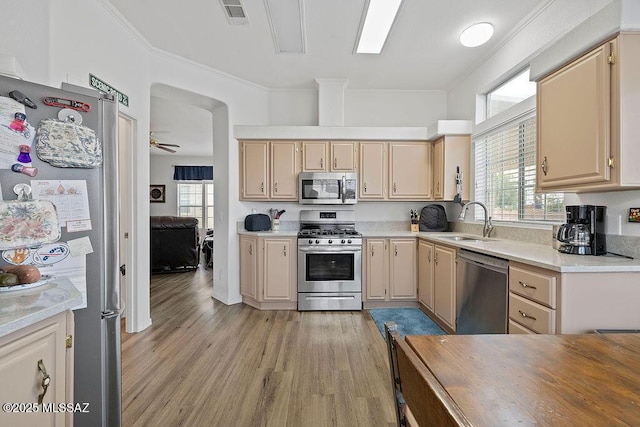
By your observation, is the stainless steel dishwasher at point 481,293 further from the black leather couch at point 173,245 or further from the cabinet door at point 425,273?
the black leather couch at point 173,245

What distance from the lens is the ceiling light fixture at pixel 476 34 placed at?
2.69 metres

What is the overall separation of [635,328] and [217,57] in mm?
4004

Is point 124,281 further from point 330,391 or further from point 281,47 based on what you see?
point 281,47

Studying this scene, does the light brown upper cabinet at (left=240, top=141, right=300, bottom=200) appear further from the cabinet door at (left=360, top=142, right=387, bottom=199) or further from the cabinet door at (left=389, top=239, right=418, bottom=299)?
the cabinet door at (left=389, top=239, right=418, bottom=299)

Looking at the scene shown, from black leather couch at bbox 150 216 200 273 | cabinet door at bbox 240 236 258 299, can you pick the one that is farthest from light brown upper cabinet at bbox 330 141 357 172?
black leather couch at bbox 150 216 200 273

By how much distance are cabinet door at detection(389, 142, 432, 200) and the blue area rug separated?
1.46 meters

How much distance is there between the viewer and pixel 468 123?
11.8ft

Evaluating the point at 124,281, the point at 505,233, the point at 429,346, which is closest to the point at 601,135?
the point at 505,233

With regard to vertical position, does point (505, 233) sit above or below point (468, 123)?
below

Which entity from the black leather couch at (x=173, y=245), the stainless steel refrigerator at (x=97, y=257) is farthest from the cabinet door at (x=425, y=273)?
the black leather couch at (x=173, y=245)

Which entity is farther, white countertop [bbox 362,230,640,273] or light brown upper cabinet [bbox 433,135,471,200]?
light brown upper cabinet [bbox 433,135,471,200]

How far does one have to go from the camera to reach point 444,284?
2949 millimetres

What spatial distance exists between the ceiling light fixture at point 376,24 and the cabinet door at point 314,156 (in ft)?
3.97

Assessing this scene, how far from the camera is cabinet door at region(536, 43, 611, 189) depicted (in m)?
1.63
